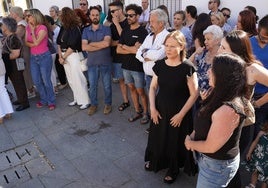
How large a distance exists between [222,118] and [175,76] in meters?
1.22

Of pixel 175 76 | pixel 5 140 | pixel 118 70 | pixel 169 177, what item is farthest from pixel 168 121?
pixel 5 140

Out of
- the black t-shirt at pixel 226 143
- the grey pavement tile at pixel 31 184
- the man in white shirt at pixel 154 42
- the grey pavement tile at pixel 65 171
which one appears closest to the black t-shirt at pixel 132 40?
the man in white shirt at pixel 154 42

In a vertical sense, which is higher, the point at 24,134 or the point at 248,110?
the point at 248,110

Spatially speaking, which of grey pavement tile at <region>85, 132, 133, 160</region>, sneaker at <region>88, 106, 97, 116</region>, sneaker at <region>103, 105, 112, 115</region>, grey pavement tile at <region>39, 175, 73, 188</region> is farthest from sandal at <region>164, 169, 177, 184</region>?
sneaker at <region>88, 106, 97, 116</region>

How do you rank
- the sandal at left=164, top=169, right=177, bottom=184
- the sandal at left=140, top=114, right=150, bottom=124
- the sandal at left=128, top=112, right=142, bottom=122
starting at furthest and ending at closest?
the sandal at left=128, top=112, right=142, bottom=122, the sandal at left=140, top=114, right=150, bottom=124, the sandal at left=164, top=169, right=177, bottom=184

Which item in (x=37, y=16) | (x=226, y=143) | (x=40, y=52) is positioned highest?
(x=37, y=16)

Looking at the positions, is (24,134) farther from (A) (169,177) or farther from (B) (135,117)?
(A) (169,177)

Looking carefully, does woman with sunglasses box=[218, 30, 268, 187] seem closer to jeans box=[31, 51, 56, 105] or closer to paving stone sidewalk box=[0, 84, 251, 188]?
paving stone sidewalk box=[0, 84, 251, 188]

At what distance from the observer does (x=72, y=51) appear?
5.19m

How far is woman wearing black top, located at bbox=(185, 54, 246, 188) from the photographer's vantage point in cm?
186

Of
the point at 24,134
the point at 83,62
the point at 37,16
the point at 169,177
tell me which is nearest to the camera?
the point at 169,177

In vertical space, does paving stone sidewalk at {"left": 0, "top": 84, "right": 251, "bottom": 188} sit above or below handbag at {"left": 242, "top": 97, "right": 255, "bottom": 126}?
below

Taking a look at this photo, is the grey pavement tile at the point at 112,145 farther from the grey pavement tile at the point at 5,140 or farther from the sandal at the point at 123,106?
the grey pavement tile at the point at 5,140

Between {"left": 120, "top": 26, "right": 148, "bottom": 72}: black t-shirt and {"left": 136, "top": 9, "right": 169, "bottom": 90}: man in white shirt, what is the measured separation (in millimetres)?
287
